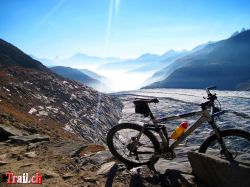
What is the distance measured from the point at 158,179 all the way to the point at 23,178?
424 centimetres

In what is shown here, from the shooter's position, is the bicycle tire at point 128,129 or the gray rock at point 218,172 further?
the bicycle tire at point 128,129

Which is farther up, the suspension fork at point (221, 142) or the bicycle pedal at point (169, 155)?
the suspension fork at point (221, 142)

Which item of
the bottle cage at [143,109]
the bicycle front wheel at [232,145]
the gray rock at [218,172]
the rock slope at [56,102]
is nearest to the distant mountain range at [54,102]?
the rock slope at [56,102]

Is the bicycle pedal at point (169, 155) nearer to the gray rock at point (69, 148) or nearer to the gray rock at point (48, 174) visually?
the gray rock at point (48, 174)

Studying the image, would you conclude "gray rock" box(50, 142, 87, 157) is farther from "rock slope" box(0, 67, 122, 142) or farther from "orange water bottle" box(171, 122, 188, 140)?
"rock slope" box(0, 67, 122, 142)

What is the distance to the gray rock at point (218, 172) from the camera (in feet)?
24.2

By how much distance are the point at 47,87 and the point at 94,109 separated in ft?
65.0

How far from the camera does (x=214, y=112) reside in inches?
350

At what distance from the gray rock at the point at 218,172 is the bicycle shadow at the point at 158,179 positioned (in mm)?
544

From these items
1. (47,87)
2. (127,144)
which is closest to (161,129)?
(127,144)

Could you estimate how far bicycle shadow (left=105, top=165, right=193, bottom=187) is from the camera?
28.8 feet

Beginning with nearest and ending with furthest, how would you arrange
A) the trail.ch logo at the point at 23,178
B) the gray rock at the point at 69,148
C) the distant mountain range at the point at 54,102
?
1. the trail.ch logo at the point at 23,178
2. the gray rock at the point at 69,148
3. the distant mountain range at the point at 54,102

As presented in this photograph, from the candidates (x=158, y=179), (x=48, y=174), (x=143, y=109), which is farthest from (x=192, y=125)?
(x=48, y=174)

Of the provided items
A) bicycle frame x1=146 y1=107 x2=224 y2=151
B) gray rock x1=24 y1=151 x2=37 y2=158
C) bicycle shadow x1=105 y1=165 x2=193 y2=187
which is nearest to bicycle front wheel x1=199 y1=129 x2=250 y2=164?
bicycle frame x1=146 y1=107 x2=224 y2=151
